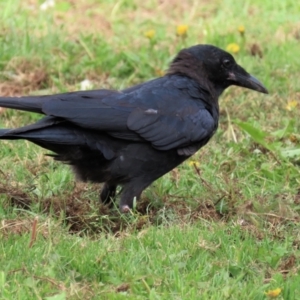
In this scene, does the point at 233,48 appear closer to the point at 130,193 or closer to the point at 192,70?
the point at 192,70

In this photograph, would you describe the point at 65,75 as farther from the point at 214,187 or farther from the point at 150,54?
the point at 214,187

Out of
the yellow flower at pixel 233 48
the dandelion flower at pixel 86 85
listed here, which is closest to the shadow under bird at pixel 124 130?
the dandelion flower at pixel 86 85

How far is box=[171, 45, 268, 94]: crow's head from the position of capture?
6137 mm

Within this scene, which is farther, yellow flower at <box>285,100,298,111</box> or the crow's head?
yellow flower at <box>285,100,298,111</box>

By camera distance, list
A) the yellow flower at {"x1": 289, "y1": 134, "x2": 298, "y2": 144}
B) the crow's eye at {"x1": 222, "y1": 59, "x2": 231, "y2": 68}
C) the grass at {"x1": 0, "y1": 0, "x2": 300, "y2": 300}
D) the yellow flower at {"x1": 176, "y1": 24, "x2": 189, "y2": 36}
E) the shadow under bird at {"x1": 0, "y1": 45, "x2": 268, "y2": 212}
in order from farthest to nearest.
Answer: the yellow flower at {"x1": 176, "y1": 24, "x2": 189, "y2": 36}
the yellow flower at {"x1": 289, "y1": 134, "x2": 298, "y2": 144}
the crow's eye at {"x1": 222, "y1": 59, "x2": 231, "y2": 68}
the shadow under bird at {"x1": 0, "y1": 45, "x2": 268, "y2": 212}
the grass at {"x1": 0, "y1": 0, "x2": 300, "y2": 300}

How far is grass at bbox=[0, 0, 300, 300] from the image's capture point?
4477 mm

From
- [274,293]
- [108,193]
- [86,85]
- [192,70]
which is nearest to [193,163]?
[192,70]

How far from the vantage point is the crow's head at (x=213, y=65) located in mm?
Answer: 6137

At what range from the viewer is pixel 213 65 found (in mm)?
6164

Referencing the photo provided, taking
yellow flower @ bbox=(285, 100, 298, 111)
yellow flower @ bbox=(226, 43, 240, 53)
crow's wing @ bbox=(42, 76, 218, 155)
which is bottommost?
yellow flower @ bbox=(285, 100, 298, 111)

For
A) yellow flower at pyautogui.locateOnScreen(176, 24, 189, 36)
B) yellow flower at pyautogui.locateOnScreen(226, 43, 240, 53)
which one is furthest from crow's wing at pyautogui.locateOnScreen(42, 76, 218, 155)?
yellow flower at pyautogui.locateOnScreen(176, 24, 189, 36)

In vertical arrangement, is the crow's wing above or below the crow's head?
below

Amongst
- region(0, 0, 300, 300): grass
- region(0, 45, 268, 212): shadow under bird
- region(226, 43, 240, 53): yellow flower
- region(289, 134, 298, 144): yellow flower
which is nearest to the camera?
region(0, 0, 300, 300): grass

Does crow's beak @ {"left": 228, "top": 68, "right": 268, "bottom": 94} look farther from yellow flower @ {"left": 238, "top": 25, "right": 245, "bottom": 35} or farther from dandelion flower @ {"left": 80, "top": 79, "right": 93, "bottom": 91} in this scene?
yellow flower @ {"left": 238, "top": 25, "right": 245, "bottom": 35}
